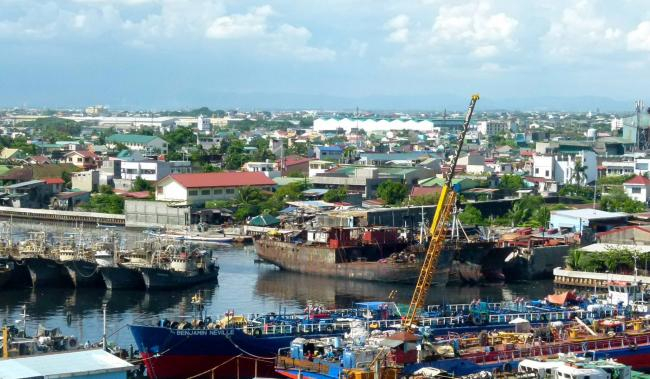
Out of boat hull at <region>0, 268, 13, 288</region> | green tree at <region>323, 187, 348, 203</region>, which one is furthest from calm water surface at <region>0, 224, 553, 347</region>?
green tree at <region>323, 187, 348, 203</region>

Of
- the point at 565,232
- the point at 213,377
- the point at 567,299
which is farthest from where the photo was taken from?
the point at 565,232

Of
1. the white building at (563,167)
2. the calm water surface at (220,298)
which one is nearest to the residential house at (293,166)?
the white building at (563,167)

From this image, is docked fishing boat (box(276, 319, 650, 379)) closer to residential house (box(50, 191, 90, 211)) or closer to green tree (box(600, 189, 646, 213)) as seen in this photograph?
green tree (box(600, 189, 646, 213))

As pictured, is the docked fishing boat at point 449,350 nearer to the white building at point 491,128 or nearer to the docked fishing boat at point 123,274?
the docked fishing boat at point 123,274

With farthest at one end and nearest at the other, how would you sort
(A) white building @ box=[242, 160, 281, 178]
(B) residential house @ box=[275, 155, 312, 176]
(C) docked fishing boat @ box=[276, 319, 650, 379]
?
(B) residential house @ box=[275, 155, 312, 176]
(A) white building @ box=[242, 160, 281, 178]
(C) docked fishing boat @ box=[276, 319, 650, 379]

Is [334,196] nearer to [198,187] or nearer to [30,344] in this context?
[198,187]

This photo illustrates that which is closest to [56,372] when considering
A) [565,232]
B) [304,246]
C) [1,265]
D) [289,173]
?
[1,265]

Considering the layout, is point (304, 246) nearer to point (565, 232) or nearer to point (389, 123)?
point (565, 232)
